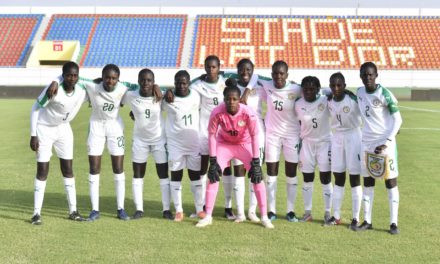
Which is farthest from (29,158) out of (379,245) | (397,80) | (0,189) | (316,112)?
(397,80)

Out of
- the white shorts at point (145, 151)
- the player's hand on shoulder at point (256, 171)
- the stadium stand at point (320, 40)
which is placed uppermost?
the stadium stand at point (320, 40)

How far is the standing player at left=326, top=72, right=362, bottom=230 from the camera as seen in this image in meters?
6.24

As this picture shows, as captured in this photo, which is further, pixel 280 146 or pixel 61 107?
pixel 280 146

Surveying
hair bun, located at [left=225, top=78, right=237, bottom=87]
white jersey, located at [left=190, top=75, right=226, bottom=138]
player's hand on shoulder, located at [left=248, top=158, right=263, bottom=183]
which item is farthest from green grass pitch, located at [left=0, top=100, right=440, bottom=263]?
hair bun, located at [left=225, top=78, right=237, bottom=87]

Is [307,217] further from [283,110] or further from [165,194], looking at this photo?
[165,194]

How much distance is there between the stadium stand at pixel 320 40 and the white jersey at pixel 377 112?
29687mm

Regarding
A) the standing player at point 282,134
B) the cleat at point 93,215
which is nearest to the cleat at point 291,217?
the standing player at point 282,134

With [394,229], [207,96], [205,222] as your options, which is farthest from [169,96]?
[394,229]

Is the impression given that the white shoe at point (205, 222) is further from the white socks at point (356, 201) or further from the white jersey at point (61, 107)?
the white jersey at point (61, 107)

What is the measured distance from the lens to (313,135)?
6.57 meters

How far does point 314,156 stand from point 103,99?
2.78 m

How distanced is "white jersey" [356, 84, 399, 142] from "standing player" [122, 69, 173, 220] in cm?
253

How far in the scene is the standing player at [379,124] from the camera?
5.97 m

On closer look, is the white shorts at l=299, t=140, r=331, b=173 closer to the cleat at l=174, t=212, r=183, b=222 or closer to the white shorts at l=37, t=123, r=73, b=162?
the cleat at l=174, t=212, r=183, b=222
